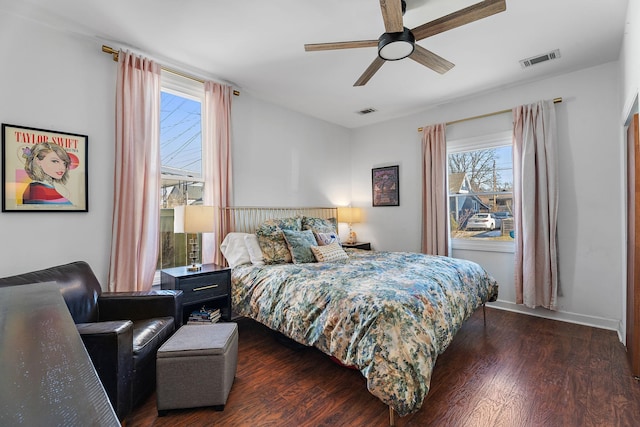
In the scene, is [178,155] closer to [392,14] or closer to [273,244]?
[273,244]

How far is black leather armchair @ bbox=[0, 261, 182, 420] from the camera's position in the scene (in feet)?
5.11

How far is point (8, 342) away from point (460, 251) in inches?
A: 168

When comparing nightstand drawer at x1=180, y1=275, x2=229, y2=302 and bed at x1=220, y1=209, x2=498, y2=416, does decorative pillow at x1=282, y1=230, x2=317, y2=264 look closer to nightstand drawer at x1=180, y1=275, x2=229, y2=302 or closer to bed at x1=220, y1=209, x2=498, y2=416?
bed at x1=220, y1=209, x2=498, y2=416

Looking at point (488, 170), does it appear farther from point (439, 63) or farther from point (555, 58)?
point (439, 63)

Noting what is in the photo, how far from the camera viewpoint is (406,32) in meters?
2.07

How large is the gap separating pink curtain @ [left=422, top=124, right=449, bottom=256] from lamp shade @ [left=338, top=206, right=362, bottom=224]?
109 cm

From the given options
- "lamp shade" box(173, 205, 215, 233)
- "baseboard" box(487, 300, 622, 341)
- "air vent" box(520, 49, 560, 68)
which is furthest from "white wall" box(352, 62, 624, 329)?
"lamp shade" box(173, 205, 215, 233)

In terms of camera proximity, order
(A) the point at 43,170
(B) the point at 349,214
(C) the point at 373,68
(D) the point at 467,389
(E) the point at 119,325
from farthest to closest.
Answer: (B) the point at 349,214, (C) the point at 373,68, (A) the point at 43,170, (D) the point at 467,389, (E) the point at 119,325

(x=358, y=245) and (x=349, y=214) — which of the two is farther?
(x=349, y=214)

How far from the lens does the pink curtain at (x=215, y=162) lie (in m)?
3.30

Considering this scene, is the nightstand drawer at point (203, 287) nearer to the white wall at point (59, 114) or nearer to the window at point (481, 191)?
the white wall at point (59, 114)

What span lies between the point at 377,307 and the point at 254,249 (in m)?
1.78

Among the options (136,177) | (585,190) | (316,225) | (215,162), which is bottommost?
(316,225)

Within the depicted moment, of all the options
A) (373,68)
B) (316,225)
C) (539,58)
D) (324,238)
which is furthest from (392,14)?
(316,225)
